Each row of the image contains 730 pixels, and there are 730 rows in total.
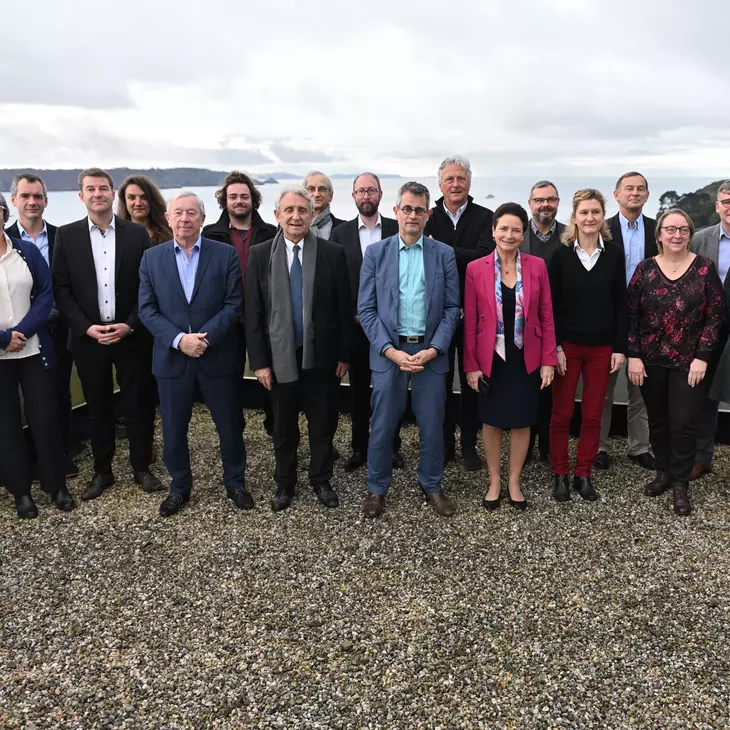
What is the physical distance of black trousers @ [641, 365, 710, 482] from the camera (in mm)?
4023

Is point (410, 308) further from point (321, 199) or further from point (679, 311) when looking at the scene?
point (679, 311)

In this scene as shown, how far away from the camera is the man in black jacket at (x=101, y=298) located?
162 inches

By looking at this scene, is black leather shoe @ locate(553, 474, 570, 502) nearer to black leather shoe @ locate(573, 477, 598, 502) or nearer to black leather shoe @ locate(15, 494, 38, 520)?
black leather shoe @ locate(573, 477, 598, 502)

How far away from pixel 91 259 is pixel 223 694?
2.90 m

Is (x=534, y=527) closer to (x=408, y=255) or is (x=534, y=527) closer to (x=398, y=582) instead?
(x=398, y=582)

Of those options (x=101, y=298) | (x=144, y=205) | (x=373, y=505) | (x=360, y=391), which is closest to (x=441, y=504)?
(x=373, y=505)

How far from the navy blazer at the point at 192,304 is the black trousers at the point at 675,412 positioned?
2836mm

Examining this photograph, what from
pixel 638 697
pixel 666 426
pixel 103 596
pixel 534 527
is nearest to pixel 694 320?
pixel 666 426

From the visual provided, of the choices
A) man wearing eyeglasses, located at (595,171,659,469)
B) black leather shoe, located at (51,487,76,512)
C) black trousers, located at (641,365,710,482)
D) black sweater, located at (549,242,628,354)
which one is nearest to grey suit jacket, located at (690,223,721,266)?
man wearing eyeglasses, located at (595,171,659,469)

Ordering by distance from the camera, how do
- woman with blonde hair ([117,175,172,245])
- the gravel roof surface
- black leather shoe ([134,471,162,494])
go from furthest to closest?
woman with blonde hair ([117,175,172,245]), black leather shoe ([134,471,162,494]), the gravel roof surface

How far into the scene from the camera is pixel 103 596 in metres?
3.24

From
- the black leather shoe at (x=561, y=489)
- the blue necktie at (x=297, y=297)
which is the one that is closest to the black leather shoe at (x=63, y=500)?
the blue necktie at (x=297, y=297)

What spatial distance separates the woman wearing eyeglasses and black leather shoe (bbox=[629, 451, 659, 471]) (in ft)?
1.72

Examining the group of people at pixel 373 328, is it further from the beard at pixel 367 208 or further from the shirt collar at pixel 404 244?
the beard at pixel 367 208
